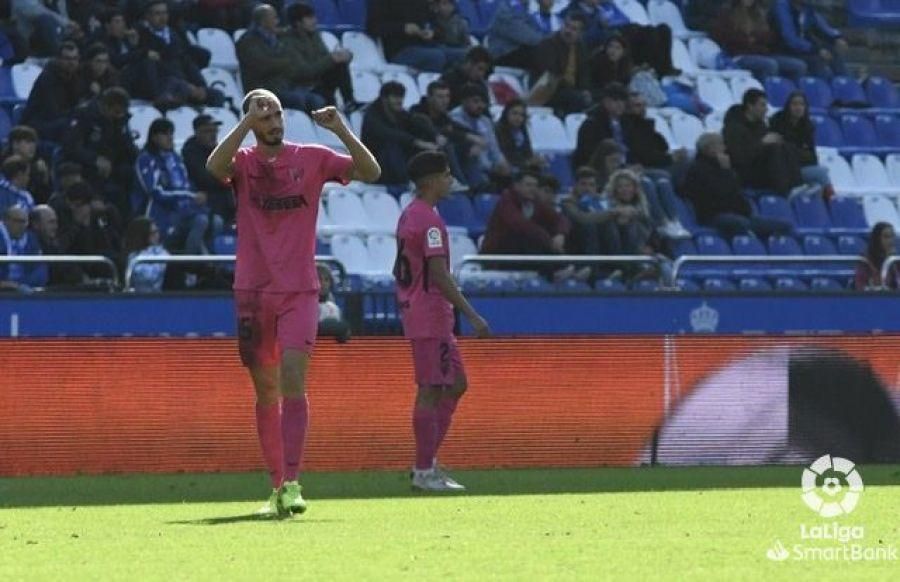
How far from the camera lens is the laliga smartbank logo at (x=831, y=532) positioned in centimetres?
925

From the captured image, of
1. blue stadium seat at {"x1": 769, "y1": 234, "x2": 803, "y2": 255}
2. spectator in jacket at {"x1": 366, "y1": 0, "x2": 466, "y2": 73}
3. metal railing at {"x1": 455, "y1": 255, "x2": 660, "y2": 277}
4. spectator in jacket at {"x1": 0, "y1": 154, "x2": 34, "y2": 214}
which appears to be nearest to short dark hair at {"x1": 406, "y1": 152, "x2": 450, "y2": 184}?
metal railing at {"x1": 455, "y1": 255, "x2": 660, "y2": 277}

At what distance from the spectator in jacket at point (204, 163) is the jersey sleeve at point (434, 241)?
21.0ft

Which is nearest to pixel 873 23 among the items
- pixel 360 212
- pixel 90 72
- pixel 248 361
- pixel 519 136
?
pixel 519 136

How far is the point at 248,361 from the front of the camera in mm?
11695

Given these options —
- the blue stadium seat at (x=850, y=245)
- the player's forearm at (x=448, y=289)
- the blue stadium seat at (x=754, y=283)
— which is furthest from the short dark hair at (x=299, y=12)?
the player's forearm at (x=448, y=289)

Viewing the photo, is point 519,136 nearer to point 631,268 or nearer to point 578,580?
point 631,268

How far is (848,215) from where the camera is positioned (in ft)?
81.2

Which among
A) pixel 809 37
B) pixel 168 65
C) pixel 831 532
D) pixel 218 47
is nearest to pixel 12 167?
pixel 168 65

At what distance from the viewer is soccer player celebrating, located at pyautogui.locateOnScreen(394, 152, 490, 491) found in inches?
544

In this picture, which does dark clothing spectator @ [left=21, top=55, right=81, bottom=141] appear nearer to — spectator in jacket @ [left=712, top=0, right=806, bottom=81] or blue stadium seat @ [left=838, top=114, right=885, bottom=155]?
spectator in jacket @ [left=712, top=0, right=806, bottom=81]

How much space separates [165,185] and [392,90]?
9.08 feet

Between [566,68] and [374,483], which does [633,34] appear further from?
[374,483]

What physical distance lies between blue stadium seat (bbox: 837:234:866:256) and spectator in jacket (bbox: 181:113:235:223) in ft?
23.0

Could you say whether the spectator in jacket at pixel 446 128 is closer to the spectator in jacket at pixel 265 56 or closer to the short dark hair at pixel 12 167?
the spectator in jacket at pixel 265 56
